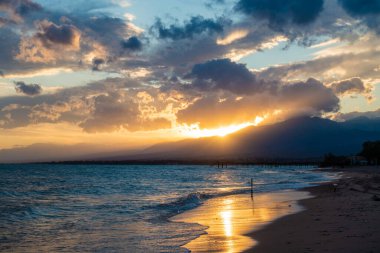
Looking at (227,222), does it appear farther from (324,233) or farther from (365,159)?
(365,159)

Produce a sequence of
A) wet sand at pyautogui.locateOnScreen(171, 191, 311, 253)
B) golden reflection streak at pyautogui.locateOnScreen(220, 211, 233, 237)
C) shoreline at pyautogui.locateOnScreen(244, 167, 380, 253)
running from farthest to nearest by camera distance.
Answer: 1. golden reflection streak at pyautogui.locateOnScreen(220, 211, 233, 237)
2. wet sand at pyautogui.locateOnScreen(171, 191, 311, 253)
3. shoreline at pyautogui.locateOnScreen(244, 167, 380, 253)

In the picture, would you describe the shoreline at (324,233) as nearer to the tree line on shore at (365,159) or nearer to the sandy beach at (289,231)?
the sandy beach at (289,231)

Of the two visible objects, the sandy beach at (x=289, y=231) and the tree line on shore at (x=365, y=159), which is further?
the tree line on shore at (x=365, y=159)

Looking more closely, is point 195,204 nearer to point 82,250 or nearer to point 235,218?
point 235,218

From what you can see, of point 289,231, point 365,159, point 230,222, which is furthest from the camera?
point 365,159

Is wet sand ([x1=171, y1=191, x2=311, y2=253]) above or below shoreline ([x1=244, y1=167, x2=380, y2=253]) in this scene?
below

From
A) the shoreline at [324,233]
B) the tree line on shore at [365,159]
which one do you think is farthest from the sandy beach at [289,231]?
the tree line on shore at [365,159]

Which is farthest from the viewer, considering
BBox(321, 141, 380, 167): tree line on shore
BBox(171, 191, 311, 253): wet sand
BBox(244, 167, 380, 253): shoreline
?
BBox(321, 141, 380, 167): tree line on shore

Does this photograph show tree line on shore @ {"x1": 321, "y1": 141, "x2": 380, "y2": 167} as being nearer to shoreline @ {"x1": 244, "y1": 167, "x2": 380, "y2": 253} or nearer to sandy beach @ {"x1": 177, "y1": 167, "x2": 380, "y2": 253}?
sandy beach @ {"x1": 177, "y1": 167, "x2": 380, "y2": 253}

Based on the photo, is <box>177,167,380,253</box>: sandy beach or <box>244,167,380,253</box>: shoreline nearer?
<box>244,167,380,253</box>: shoreline

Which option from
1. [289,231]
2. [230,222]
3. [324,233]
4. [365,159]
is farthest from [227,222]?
[365,159]

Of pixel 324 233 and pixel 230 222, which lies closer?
pixel 324 233

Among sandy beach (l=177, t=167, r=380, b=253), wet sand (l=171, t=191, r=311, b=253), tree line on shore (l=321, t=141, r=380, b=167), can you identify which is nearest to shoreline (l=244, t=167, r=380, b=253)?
sandy beach (l=177, t=167, r=380, b=253)

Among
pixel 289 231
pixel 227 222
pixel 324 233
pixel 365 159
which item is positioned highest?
pixel 365 159
